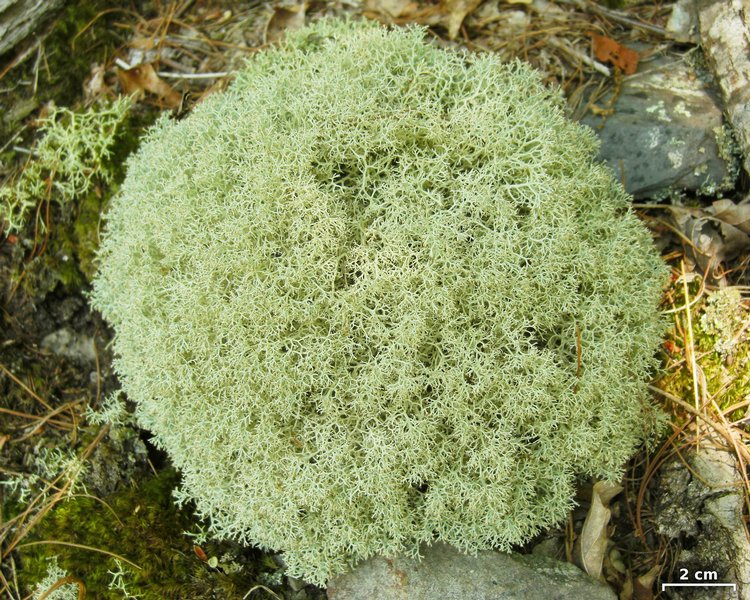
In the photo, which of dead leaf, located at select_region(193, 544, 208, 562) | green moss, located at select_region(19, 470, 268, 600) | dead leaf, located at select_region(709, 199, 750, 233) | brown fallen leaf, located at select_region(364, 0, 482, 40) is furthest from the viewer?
brown fallen leaf, located at select_region(364, 0, 482, 40)

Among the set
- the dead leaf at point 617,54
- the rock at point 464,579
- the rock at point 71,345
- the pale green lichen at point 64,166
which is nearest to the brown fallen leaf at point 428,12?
the dead leaf at point 617,54

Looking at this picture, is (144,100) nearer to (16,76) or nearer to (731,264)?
(16,76)

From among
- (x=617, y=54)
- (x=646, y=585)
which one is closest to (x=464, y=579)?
(x=646, y=585)

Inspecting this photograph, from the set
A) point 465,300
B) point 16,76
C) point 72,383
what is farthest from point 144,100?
point 465,300

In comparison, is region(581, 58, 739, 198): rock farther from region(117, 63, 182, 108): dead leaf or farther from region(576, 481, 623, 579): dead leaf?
region(117, 63, 182, 108): dead leaf

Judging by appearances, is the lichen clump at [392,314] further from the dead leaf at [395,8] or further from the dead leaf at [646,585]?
the dead leaf at [395,8]

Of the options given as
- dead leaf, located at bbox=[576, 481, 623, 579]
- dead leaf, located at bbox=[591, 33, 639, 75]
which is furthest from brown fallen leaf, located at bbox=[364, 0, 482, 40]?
dead leaf, located at bbox=[576, 481, 623, 579]

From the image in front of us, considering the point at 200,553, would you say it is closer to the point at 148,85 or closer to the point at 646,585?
the point at 646,585
